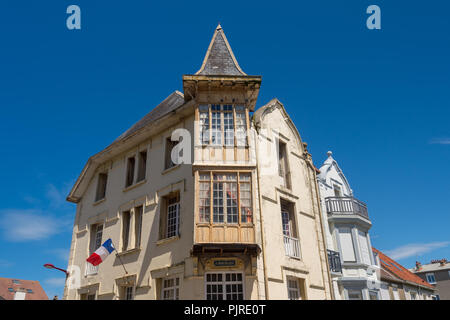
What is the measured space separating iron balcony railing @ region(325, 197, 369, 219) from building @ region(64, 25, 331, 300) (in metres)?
3.21

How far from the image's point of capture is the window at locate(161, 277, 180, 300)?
1271 centimetres

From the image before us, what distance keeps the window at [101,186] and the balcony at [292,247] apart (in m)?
10.3

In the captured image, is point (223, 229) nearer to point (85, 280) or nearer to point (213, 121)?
point (213, 121)

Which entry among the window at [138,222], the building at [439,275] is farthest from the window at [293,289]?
the building at [439,275]

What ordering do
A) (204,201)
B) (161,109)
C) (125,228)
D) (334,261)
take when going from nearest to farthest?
(204,201) → (125,228) → (334,261) → (161,109)

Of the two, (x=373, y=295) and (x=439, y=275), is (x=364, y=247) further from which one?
(x=439, y=275)

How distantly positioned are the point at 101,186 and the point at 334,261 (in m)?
13.1

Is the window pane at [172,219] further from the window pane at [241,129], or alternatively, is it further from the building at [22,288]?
the building at [22,288]

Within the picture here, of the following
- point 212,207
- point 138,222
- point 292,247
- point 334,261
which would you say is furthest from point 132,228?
point 334,261

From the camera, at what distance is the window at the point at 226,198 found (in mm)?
12383

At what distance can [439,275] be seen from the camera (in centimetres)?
4222

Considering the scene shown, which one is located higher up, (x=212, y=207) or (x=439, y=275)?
(x=439, y=275)

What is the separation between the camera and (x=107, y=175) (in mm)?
19328
